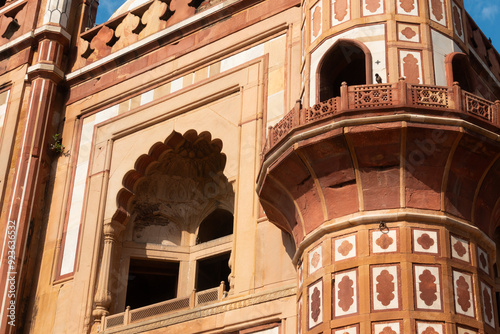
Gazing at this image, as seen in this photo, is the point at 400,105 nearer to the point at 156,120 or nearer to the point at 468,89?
the point at 468,89

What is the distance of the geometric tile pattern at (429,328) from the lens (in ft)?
38.3

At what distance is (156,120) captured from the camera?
1780cm

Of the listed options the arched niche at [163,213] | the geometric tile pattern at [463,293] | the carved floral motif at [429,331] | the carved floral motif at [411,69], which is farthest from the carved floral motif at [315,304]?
the arched niche at [163,213]

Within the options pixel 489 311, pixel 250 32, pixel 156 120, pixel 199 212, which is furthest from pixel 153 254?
pixel 489 311

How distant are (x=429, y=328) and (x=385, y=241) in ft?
4.34

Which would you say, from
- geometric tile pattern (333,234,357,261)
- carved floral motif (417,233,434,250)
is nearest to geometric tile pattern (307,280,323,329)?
geometric tile pattern (333,234,357,261)

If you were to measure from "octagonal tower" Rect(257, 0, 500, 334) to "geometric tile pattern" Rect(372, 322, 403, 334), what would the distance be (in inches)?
0.5

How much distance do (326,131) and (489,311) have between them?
3195mm

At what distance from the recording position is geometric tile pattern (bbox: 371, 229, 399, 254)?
40.5 feet

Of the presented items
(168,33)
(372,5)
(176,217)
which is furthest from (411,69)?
(168,33)

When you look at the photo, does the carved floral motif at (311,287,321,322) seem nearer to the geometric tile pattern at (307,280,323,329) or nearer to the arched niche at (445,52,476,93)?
the geometric tile pattern at (307,280,323,329)

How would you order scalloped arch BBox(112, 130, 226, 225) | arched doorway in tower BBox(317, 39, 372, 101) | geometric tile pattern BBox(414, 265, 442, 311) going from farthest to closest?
scalloped arch BBox(112, 130, 226, 225) < arched doorway in tower BBox(317, 39, 372, 101) < geometric tile pattern BBox(414, 265, 442, 311)


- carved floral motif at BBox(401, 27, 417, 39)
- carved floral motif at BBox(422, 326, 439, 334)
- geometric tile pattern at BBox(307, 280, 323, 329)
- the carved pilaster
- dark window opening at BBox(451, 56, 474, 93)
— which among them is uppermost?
carved floral motif at BBox(401, 27, 417, 39)

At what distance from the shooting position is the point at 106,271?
16750 mm
